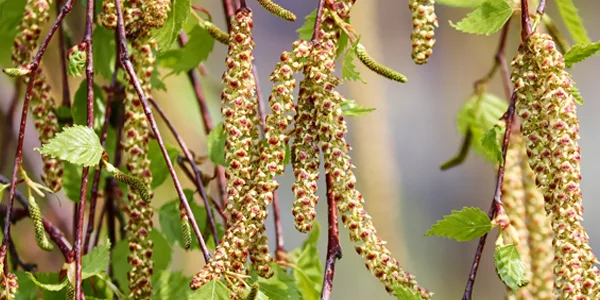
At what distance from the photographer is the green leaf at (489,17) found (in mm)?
652

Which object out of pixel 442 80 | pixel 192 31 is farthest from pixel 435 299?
pixel 192 31

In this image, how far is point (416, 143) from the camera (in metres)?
3.84

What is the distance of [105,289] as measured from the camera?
0.73 metres

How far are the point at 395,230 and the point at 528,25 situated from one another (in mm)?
2133

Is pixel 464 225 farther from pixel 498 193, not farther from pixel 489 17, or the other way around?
pixel 489 17

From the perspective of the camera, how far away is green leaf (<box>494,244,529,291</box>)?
577mm

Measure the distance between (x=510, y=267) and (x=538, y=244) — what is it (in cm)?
25

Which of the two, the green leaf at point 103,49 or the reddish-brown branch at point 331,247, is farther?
the green leaf at point 103,49

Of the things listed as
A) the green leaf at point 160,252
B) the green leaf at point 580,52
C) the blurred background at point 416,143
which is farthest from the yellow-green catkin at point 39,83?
the blurred background at point 416,143

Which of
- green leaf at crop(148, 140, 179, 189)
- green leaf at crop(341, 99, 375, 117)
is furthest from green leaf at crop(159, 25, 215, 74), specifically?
green leaf at crop(341, 99, 375, 117)

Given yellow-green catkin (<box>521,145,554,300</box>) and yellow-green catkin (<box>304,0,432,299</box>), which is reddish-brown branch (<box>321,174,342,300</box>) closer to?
yellow-green catkin (<box>304,0,432,299</box>)

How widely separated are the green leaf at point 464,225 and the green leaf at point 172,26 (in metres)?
0.25

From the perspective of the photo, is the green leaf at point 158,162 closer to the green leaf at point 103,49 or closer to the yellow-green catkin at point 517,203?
the green leaf at point 103,49

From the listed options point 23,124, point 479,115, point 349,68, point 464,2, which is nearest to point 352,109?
point 349,68
